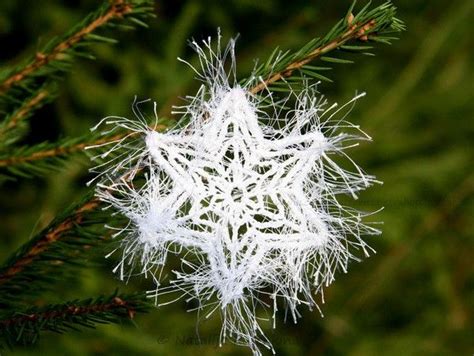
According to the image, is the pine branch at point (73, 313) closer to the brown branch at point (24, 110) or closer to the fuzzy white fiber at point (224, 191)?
the fuzzy white fiber at point (224, 191)

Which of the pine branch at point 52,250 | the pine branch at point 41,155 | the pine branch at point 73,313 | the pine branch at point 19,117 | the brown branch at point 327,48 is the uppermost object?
the pine branch at point 19,117

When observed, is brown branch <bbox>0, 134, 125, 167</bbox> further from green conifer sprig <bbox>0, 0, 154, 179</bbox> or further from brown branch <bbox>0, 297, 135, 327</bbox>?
brown branch <bbox>0, 297, 135, 327</bbox>

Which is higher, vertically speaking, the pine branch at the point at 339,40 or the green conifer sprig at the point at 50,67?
the green conifer sprig at the point at 50,67

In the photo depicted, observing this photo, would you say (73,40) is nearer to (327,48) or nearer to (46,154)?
(46,154)

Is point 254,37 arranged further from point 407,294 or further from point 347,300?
point 407,294

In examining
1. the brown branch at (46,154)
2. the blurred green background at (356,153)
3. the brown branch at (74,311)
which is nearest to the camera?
the brown branch at (74,311)

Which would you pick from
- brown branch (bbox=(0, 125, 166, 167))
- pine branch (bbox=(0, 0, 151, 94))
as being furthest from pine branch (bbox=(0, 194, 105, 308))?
pine branch (bbox=(0, 0, 151, 94))

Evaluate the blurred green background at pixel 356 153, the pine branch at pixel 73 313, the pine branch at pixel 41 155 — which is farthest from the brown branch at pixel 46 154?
the blurred green background at pixel 356 153

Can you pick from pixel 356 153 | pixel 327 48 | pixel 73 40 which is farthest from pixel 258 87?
pixel 356 153
